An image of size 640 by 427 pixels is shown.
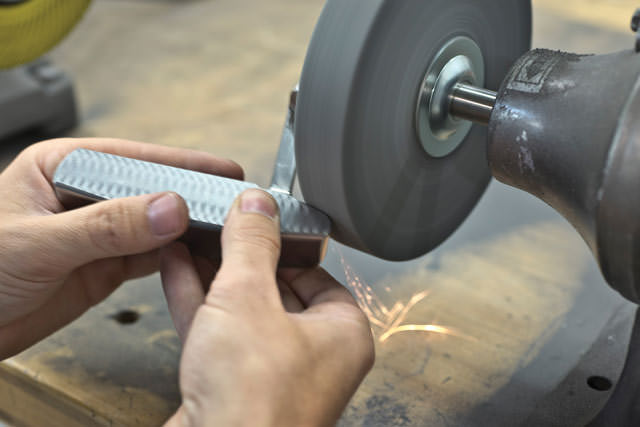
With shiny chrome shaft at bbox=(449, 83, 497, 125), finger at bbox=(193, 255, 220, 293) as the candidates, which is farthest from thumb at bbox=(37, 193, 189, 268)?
shiny chrome shaft at bbox=(449, 83, 497, 125)

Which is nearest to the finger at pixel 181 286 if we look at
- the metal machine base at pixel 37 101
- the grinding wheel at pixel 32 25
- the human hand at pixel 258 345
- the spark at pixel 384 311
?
the human hand at pixel 258 345

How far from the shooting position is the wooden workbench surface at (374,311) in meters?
0.77

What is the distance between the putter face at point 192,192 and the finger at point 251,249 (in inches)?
1.5

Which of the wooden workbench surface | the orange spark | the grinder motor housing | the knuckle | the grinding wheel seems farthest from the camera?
the grinding wheel

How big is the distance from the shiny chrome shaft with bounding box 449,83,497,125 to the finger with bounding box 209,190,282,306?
228mm

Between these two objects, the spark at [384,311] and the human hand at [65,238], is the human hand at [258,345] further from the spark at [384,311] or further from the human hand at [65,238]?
the spark at [384,311]

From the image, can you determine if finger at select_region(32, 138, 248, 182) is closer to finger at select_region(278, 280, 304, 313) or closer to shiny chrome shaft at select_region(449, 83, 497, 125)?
finger at select_region(278, 280, 304, 313)

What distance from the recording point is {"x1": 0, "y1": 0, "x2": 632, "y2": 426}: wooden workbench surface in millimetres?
769

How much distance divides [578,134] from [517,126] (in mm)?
70

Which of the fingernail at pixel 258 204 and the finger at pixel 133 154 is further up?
the fingernail at pixel 258 204

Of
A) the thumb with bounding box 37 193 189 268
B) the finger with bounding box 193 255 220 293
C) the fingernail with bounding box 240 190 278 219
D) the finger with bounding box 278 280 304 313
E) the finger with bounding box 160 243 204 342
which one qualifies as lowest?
the finger with bounding box 193 255 220 293

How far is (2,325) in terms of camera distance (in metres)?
0.76

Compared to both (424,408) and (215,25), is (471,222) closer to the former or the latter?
(424,408)

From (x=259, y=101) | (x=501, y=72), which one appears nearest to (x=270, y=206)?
(x=501, y=72)
